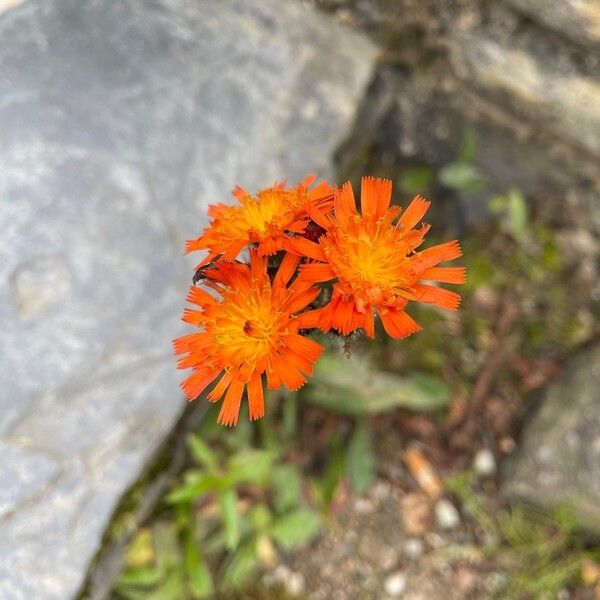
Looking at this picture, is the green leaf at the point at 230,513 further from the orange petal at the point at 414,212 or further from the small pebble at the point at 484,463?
the orange petal at the point at 414,212

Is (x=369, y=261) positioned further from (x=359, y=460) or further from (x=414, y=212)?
(x=359, y=460)

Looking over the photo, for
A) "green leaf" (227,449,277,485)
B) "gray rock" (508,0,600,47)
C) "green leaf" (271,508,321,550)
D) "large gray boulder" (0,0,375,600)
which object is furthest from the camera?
"green leaf" (271,508,321,550)

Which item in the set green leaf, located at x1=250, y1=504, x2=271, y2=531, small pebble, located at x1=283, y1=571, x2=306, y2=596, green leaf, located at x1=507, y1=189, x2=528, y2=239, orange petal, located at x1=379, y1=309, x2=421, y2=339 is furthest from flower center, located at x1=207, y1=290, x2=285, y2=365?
green leaf, located at x1=507, y1=189, x2=528, y2=239

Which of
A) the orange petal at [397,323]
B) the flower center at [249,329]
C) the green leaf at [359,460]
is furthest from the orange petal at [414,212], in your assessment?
the green leaf at [359,460]

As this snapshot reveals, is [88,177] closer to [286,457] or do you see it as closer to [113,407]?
[113,407]

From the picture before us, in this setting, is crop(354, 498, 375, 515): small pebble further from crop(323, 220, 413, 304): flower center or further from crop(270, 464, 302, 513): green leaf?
crop(323, 220, 413, 304): flower center

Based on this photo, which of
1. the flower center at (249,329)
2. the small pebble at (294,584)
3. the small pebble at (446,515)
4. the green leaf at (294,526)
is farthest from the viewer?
the small pebble at (446,515)

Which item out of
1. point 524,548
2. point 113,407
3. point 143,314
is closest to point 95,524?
point 113,407
